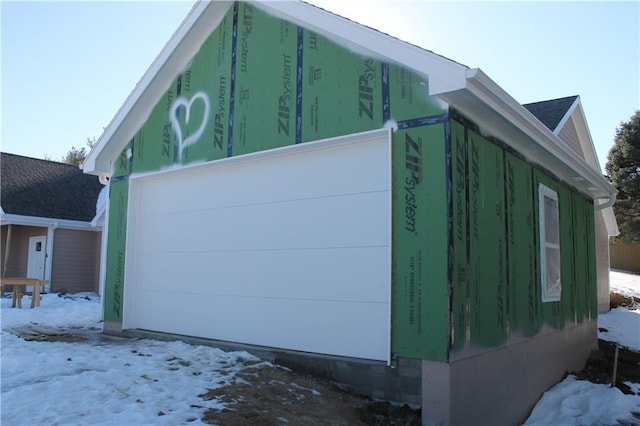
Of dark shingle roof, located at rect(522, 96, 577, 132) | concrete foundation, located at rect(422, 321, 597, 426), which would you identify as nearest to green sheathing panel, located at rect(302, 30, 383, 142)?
concrete foundation, located at rect(422, 321, 597, 426)

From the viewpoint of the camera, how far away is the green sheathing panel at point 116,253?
27.8ft

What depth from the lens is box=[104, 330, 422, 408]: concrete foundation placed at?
5.06m

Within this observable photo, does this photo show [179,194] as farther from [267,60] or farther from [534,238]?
[534,238]

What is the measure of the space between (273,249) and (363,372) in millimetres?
2027

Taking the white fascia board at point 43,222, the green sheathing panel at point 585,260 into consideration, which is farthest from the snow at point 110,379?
the white fascia board at point 43,222

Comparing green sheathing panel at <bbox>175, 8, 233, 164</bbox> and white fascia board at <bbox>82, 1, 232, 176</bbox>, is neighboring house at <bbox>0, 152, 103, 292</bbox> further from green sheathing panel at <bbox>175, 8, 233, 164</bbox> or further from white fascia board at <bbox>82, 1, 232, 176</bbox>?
green sheathing panel at <bbox>175, 8, 233, 164</bbox>

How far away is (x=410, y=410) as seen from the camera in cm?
498

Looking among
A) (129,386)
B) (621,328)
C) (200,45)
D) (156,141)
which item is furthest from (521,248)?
(621,328)

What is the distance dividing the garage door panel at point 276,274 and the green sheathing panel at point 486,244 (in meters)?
0.99

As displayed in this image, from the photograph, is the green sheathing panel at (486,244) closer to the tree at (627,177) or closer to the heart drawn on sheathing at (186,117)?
the heart drawn on sheathing at (186,117)

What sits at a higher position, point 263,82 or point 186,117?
point 263,82

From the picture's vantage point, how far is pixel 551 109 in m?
12.6

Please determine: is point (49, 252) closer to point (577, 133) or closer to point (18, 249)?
point (18, 249)

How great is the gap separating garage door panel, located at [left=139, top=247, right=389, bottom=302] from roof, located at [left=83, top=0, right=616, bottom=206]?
1891mm
